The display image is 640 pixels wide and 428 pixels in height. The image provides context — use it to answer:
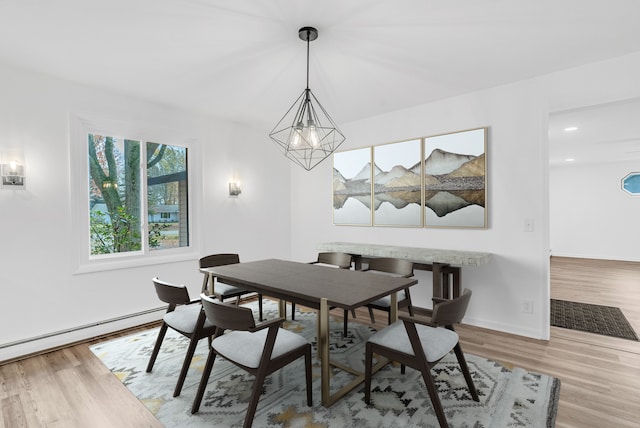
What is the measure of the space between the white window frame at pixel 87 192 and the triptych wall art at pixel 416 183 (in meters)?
2.07

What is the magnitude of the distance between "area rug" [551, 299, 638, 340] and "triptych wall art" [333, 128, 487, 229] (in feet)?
4.87

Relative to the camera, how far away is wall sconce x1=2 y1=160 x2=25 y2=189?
2.84m

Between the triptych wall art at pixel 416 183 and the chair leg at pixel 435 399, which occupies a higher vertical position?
the triptych wall art at pixel 416 183

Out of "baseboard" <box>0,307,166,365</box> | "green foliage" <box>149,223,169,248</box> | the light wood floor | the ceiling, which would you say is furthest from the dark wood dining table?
the ceiling

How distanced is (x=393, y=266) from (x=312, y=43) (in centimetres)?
214

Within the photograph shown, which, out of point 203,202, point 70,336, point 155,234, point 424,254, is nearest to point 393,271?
point 424,254

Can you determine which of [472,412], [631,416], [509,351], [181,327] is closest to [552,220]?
[509,351]

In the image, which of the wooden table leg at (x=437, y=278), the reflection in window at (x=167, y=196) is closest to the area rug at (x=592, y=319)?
the wooden table leg at (x=437, y=278)

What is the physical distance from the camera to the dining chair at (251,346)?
1809mm

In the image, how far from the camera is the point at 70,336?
10.5ft

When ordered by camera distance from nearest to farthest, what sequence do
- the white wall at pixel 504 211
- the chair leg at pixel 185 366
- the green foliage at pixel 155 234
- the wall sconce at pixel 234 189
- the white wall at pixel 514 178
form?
the chair leg at pixel 185 366 < the white wall at pixel 514 178 < the white wall at pixel 504 211 < the green foliage at pixel 155 234 < the wall sconce at pixel 234 189

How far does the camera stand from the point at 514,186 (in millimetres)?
3346

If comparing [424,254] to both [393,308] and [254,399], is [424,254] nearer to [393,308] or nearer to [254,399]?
[393,308]

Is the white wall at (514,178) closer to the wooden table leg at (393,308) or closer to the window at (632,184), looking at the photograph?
the wooden table leg at (393,308)
